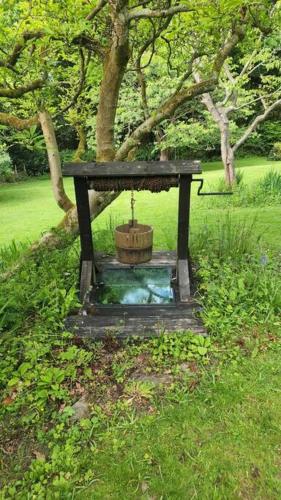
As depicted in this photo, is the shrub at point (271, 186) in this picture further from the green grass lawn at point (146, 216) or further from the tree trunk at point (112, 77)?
the tree trunk at point (112, 77)

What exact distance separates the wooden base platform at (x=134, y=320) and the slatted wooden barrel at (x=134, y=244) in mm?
477

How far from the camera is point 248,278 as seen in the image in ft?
12.3

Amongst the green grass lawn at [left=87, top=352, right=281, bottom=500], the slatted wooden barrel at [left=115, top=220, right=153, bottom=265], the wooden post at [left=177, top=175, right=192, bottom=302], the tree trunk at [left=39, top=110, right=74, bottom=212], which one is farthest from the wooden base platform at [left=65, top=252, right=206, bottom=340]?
the tree trunk at [left=39, top=110, right=74, bottom=212]

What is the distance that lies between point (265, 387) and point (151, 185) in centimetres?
198

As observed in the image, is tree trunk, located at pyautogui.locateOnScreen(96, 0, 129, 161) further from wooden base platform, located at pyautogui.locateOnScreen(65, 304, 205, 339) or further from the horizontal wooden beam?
wooden base platform, located at pyautogui.locateOnScreen(65, 304, 205, 339)

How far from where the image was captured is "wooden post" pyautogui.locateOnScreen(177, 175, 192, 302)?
139 inches

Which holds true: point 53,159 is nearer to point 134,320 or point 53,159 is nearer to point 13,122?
point 13,122

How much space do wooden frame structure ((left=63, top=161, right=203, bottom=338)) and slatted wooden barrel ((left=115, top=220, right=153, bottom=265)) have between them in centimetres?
38

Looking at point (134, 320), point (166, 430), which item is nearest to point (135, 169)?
point (134, 320)

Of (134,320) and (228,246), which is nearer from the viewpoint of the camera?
(134,320)

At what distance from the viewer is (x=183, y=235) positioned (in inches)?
151

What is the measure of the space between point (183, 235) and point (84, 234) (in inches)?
40.5

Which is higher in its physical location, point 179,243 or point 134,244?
point 134,244

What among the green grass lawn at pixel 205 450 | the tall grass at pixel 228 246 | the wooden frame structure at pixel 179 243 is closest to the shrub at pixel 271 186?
the tall grass at pixel 228 246
